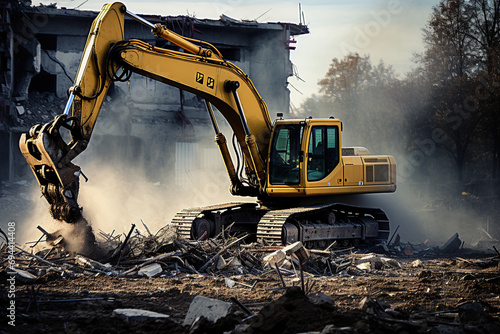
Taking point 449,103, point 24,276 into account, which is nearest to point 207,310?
point 24,276

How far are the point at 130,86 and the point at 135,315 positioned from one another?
19.3 meters

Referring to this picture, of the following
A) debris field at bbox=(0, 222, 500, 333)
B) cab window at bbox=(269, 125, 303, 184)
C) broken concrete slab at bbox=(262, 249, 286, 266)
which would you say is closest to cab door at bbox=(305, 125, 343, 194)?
cab window at bbox=(269, 125, 303, 184)

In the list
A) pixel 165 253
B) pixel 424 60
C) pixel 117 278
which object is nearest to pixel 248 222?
pixel 165 253

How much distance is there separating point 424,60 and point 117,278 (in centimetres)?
2095

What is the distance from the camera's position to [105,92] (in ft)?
31.4

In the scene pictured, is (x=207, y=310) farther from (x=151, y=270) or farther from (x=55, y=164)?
(x=55, y=164)

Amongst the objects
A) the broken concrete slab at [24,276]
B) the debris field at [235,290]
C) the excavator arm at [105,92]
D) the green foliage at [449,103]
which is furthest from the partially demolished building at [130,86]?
the broken concrete slab at [24,276]

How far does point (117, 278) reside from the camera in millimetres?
8633

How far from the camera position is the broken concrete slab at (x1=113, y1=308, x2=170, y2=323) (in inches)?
234

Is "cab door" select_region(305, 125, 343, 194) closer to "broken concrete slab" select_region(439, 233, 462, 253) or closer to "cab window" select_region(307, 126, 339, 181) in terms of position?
"cab window" select_region(307, 126, 339, 181)

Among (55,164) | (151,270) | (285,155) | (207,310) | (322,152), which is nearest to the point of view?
(207,310)

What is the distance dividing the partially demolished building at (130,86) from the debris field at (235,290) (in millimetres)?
12324

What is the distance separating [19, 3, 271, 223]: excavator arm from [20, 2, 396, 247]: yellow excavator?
2 cm

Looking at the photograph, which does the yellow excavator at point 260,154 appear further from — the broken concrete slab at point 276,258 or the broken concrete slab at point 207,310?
the broken concrete slab at point 207,310
